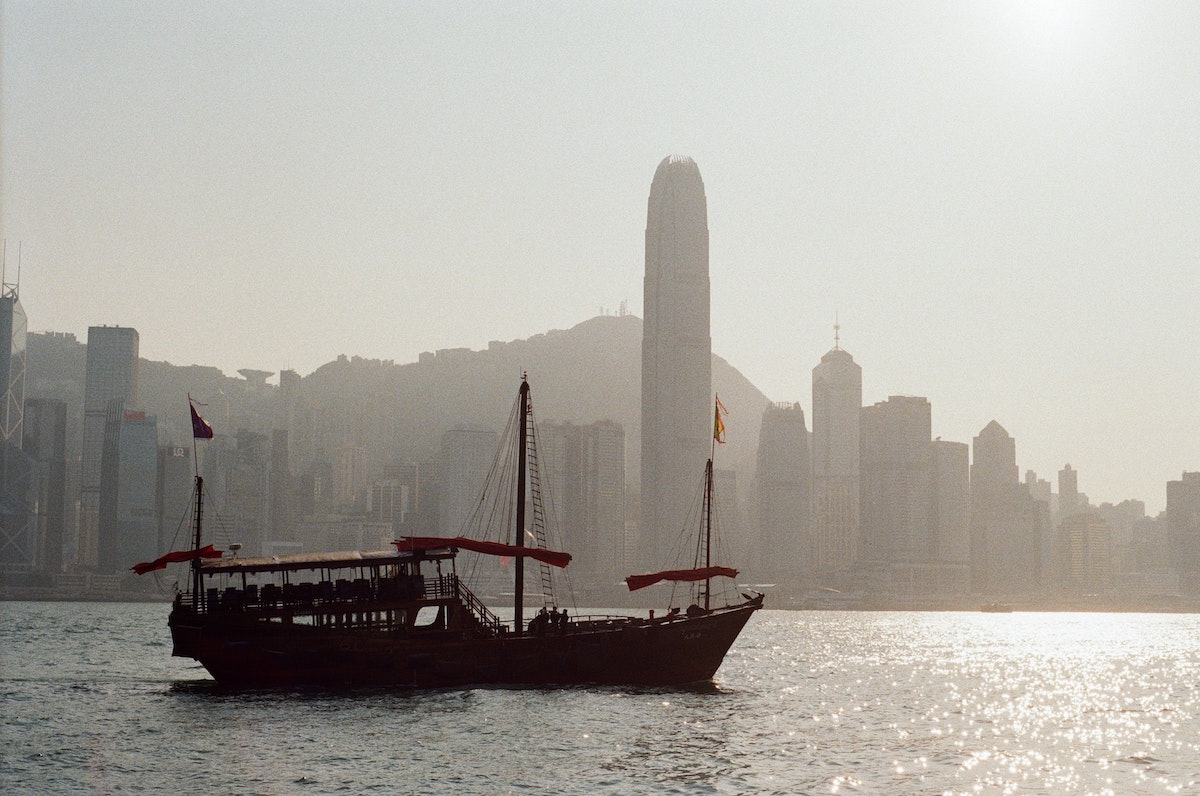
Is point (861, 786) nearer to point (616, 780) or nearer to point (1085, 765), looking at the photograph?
point (616, 780)

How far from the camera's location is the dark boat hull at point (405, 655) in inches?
2495

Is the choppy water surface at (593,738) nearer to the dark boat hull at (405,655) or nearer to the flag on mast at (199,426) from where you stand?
the dark boat hull at (405,655)

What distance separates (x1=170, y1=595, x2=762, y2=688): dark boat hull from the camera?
2495 inches

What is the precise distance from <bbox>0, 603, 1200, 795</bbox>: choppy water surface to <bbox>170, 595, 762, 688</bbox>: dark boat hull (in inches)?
48.6

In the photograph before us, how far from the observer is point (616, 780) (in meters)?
43.8

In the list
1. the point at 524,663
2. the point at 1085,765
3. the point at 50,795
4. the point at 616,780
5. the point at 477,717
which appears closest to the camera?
the point at 50,795

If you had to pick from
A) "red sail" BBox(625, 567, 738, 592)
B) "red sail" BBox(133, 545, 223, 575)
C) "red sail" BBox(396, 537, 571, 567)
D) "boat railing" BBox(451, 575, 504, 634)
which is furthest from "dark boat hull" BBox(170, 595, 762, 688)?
"red sail" BBox(396, 537, 571, 567)

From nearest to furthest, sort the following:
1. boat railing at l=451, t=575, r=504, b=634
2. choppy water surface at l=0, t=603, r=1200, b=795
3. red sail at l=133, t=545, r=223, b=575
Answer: choppy water surface at l=0, t=603, r=1200, b=795 < red sail at l=133, t=545, r=223, b=575 < boat railing at l=451, t=575, r=504, b=634

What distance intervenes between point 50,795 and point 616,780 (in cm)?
1854

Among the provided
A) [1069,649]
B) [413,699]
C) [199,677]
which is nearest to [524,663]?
[413,699]

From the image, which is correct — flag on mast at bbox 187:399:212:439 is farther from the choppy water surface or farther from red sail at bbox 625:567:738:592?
red sail at bbox 625:567:738:592

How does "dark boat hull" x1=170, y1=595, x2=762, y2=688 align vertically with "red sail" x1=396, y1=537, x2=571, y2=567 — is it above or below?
below

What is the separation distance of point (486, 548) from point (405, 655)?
9.60m

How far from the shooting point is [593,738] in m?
51.8
